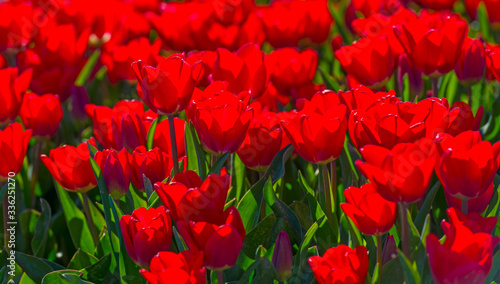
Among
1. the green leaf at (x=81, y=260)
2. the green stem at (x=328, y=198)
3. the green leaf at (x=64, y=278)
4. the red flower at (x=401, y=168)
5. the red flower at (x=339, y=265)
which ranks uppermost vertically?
the red flower at (x=401, y=168)

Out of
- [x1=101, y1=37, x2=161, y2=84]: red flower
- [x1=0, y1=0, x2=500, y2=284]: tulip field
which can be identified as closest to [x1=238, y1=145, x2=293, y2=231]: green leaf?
[x1=0, y1=0, x2=500, y2=284]: tulip field

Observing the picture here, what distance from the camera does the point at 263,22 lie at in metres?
2.45

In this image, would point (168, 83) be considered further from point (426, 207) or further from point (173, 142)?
point (426, 207)

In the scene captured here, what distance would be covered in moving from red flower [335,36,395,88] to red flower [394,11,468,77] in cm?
6

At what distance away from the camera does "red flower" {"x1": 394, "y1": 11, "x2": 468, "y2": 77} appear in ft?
5.21

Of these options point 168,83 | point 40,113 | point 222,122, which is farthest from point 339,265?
point 40,113

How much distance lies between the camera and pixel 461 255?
995 mm

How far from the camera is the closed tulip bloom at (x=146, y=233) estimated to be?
1.18m

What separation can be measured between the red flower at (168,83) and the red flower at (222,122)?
5 cm

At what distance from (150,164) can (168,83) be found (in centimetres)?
17

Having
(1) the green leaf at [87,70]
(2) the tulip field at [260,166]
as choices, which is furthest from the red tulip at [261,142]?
(1) the green leaf at [87,70]

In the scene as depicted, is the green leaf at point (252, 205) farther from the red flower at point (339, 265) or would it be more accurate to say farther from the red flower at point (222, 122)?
the red flower at point (339, 265)

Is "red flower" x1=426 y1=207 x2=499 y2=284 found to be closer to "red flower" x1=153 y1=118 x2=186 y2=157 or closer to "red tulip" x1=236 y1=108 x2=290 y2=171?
"red tulip" x1=236 y1=108 x2=290 y2=171

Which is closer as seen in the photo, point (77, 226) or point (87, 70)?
point (77, 226)
